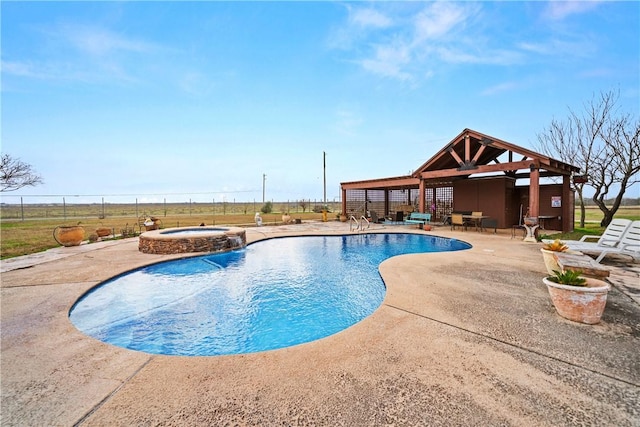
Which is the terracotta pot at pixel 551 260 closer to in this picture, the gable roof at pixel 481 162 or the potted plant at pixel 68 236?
the gable roof at pixel 481 162

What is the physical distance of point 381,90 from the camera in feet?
47.9

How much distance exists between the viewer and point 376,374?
2.05 m

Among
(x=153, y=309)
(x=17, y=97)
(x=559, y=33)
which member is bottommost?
(x=153, y=309)

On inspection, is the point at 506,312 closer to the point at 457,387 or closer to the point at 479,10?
the point at 457,387

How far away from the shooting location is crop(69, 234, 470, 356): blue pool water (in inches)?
136

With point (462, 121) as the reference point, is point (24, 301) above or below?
below

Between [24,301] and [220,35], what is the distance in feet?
35.9

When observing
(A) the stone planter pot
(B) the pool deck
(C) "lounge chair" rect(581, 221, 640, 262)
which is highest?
(C) "lounge chair" rect(581, 221, 640, 262)

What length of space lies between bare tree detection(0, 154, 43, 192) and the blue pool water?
1304 cm

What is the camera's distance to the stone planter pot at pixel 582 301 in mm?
2746

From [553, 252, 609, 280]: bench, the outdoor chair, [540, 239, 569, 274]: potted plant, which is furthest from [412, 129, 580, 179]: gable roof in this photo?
[553, 252, 609, 280]: bench

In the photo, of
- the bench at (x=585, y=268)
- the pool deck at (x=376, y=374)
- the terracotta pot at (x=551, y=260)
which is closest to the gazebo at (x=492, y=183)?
the terracotta pot at (x=551, y=260)

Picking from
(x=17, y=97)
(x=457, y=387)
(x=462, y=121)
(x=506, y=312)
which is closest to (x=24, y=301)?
(x=457, y=387)

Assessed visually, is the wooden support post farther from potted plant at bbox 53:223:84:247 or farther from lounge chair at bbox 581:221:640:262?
potted plant at bbox 53:223:84:247
